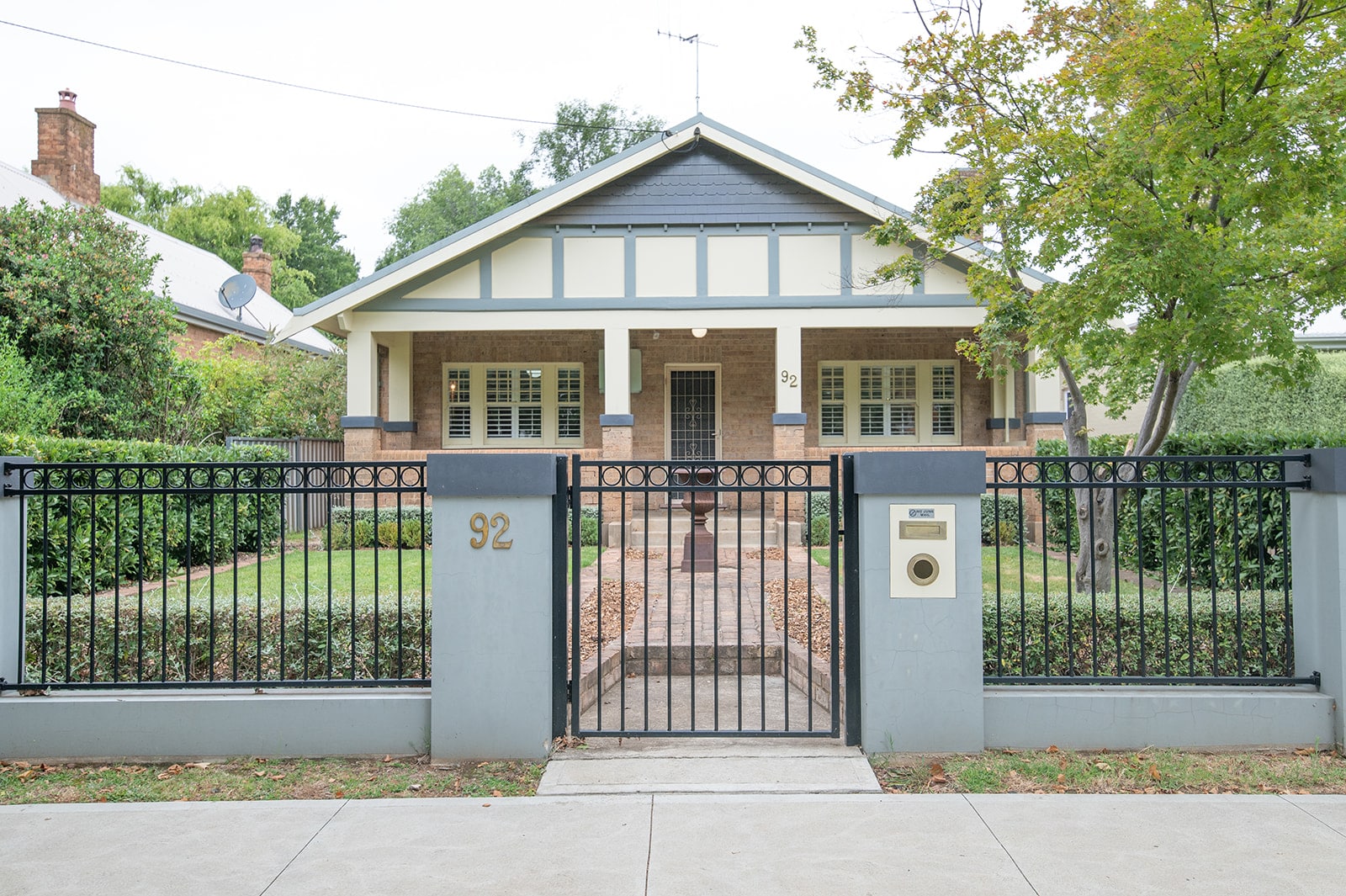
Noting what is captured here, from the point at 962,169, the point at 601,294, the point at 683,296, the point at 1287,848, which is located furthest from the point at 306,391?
the point at 1287,848

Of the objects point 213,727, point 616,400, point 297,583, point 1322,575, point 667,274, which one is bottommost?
point 213,727

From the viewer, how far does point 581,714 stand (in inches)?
223

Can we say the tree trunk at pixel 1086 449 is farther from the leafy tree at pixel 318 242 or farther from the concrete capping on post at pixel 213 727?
the leafy tree at pixel 318 242

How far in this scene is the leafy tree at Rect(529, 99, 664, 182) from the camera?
38.6 m

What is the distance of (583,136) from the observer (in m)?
39.1

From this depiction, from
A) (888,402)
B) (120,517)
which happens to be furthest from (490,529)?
(888,402)

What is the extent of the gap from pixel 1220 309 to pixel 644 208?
9.55 metres

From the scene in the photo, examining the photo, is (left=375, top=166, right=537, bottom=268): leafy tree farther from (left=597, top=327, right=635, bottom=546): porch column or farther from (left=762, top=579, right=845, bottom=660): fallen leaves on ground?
(left=762, top=579, right=845, bottom=660): fallen leaves on ground

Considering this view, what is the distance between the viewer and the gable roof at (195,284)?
18.8 metres

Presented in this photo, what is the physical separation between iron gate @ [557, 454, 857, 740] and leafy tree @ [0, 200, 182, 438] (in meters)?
6.99

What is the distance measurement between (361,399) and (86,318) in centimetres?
384

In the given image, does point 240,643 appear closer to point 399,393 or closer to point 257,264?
point 399,393

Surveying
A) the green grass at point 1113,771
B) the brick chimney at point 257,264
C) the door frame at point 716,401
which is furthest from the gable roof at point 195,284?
the green grass at point 1113,771

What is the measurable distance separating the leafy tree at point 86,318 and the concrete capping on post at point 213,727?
7956 millimetres
